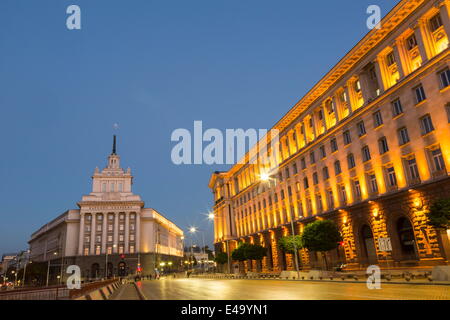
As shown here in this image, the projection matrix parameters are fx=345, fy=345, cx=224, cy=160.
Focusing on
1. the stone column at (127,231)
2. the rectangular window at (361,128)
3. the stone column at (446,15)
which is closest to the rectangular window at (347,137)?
the rectangular window at (361,128)

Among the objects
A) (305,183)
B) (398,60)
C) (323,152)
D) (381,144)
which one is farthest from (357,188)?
(398,60)

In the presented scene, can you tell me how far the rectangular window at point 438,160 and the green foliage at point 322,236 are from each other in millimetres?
12910

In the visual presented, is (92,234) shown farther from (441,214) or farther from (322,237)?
(441,214)

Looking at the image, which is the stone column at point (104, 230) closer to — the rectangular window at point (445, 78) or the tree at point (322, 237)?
the tree at point (322, 237)

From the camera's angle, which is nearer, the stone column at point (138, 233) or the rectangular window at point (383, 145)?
the rectangular window at point (383, 145)

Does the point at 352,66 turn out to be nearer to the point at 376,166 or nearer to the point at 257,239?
the point at 376,166

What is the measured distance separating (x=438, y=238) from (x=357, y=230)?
10.9 m

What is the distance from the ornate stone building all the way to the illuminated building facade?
236ft

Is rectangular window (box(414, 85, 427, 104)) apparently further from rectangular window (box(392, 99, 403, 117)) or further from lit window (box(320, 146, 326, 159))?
lit window (box(320, 146, 326, 159))

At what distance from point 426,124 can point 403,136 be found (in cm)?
292

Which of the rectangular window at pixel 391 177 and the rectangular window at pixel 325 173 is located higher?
the rectangular window at pixel 325 173

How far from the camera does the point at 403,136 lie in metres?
34.0

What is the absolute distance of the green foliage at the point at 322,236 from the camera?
124 feet
